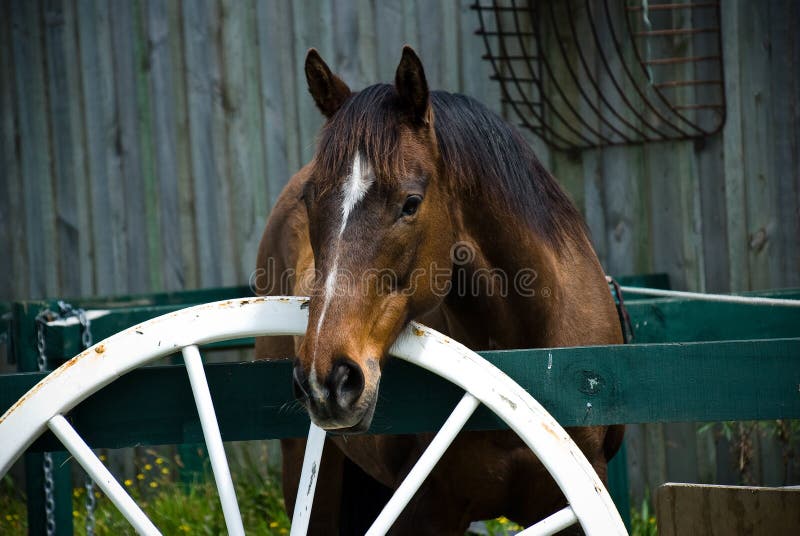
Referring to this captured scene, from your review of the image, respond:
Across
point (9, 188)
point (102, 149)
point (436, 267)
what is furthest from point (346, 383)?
point (9, 188)

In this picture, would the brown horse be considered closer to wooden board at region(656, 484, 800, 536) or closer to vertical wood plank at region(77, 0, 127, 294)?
wooden board at region(656, 484, 800, 536)

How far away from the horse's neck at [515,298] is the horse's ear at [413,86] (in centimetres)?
32

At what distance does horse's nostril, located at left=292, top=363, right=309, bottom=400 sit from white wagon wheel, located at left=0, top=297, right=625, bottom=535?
0.12 meters

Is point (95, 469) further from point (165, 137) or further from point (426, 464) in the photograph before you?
point (165, 137)

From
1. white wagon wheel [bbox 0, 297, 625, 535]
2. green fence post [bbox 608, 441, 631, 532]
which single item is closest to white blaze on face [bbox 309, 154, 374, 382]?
white wagon wheel [bbox 0, 297, 625, 535]

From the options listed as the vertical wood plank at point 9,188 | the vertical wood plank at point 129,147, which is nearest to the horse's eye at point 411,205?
the vertical wood plank at point 129,147

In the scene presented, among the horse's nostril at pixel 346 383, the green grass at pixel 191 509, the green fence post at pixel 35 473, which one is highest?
the horse's nostril at pixel 346 383

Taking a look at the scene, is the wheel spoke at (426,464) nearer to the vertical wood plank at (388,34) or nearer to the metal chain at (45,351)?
the metal chain at (45,351)

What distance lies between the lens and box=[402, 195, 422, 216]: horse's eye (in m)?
1.95

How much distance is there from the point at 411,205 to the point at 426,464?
22.5 inches

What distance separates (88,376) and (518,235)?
3.53 feet

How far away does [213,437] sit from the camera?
5.83 ft

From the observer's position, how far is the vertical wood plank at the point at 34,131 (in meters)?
5.41

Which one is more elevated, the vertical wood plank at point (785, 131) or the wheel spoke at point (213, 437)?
the vertical wood plank at point (785, 131)
